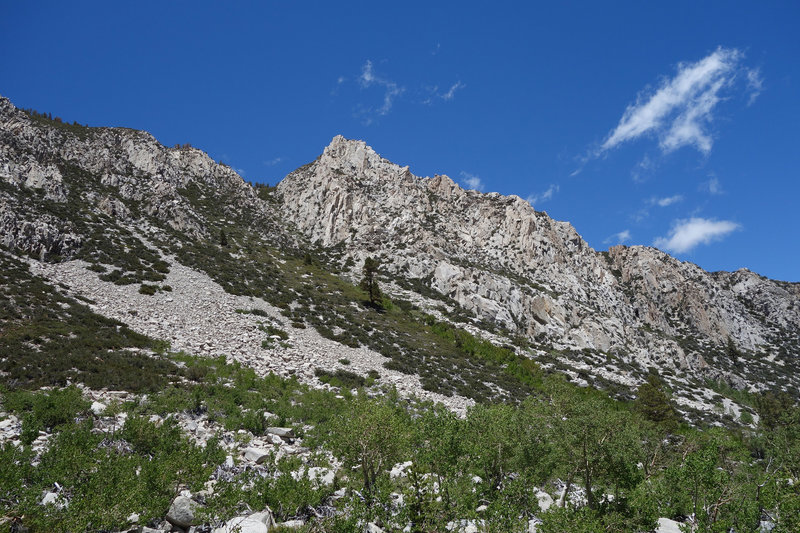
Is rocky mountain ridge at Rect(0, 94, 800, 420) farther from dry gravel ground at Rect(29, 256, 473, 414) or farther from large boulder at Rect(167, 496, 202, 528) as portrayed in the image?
large boulder at Rect(167, 496, 202, 528)

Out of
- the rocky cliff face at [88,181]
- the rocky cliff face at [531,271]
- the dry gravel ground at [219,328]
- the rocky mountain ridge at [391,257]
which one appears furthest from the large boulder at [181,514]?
the rocky cliff face at [531,271]

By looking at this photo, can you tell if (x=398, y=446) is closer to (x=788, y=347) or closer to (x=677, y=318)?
(x=677, y=318)

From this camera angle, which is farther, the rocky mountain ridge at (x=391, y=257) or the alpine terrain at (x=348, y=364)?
the rocky mountain ridge at (x=391, y=257)

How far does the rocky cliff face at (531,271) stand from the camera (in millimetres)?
70812

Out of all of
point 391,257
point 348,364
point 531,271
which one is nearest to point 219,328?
point 348,364

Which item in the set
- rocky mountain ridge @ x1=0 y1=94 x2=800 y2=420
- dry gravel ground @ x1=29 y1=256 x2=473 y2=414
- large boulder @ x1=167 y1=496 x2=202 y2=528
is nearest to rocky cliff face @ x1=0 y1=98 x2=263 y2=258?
rocky mountain ridge @ x1=0 y1=94 x2=800 y2=420

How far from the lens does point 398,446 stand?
1168cm

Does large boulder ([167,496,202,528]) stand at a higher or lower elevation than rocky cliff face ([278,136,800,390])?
lower

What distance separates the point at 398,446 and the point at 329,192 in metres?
96.6

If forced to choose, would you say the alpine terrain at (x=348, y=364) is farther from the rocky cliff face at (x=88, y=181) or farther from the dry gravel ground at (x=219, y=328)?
the rocky cliff face at (x=88, y=181)

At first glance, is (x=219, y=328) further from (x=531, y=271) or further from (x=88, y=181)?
(x=531, y=271)

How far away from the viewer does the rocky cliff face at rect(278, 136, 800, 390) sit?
70812mm

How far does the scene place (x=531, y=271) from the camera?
89.6 meters

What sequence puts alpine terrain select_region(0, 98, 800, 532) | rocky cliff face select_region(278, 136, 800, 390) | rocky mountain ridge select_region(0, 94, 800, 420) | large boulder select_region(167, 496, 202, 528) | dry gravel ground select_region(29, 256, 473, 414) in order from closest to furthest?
1. large boulder select_region(167, 496, 202, 528)
2. alpine terrain select_region(0, 98, 800, 532)
3. dry gravel ground select_region(29, 256, 473, 414)
4. rocky mountain ridge select_region(0, 94, 800, 420)
5. rocky cliff face select_region(278, 136, 800, 390)
